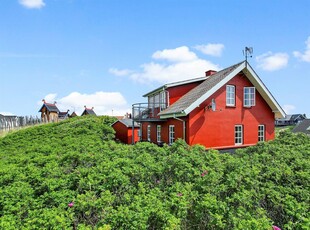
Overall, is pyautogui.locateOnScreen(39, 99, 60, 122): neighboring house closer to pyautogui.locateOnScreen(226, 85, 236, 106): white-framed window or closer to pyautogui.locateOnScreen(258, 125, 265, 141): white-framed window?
pyautogui.locateOnScreen(226, 85, 236, 106): white-framed window

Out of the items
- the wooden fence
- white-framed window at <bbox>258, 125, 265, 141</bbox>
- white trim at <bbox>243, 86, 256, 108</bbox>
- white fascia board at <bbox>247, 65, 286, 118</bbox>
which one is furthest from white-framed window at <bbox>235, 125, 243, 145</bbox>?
the wooden fence

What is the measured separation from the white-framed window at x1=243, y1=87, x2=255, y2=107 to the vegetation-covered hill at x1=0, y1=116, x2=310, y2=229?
9.69m

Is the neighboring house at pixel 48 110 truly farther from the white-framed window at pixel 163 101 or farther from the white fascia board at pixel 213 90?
the white fascia board at pixel 213 90

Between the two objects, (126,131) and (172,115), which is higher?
(172,115)

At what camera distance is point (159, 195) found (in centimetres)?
386

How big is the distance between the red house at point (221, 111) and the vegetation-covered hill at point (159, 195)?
7.32 metres

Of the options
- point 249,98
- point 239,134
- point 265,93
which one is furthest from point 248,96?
point 239,134

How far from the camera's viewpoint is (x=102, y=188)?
413 centimetres

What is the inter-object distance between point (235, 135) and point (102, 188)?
12628 mm

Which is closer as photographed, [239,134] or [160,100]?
[239,134]

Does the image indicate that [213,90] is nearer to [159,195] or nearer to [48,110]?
[159,195]

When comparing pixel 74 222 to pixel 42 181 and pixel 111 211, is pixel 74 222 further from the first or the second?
pixel 42 181

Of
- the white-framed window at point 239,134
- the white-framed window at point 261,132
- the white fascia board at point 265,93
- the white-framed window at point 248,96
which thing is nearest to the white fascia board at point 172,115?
the white-framed window at point 239,134

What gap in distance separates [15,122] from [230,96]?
2873cm
